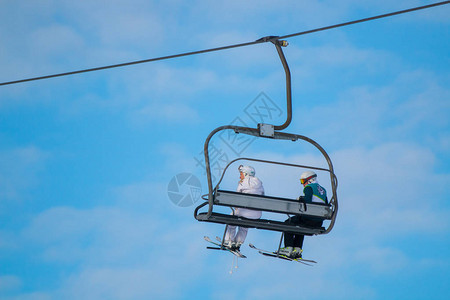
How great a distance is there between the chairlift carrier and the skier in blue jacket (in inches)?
10.6

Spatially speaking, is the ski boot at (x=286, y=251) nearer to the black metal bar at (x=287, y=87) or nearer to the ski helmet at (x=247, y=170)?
the ski helmet at (x=247, y=170)

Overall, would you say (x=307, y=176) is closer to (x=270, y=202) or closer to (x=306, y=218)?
(x=306, y=218)

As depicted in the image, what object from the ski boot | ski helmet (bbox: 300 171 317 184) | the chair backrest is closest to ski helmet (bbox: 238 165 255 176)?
ski helmet (bbox: 300 171 317 184)

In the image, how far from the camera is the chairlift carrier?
12.8 m

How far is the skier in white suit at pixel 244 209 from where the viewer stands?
14367mm

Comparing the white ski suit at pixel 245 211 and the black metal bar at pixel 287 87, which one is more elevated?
the black metal bar at pixel 287 87

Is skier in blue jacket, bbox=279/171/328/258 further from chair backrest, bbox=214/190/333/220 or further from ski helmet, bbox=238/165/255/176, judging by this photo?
ski helmet, bbox=238/165/255/176

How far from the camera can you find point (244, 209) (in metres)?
14.4

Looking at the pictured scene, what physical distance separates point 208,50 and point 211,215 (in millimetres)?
2702

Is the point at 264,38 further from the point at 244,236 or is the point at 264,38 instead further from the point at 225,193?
the point at 244,236

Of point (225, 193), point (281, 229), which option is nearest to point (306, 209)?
point (281, 229)

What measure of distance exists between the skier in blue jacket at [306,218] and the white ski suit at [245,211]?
0.68 m

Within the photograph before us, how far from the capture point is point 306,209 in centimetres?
1317

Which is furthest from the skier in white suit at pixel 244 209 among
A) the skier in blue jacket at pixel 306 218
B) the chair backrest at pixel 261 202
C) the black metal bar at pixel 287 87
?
the black metal bar at pixel 287 87
